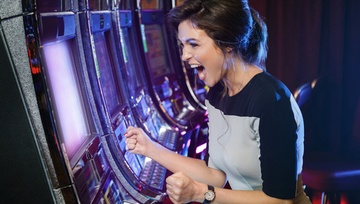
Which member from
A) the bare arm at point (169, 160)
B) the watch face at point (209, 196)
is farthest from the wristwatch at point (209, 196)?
the bare arm at point (169, 160)

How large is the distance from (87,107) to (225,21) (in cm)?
54

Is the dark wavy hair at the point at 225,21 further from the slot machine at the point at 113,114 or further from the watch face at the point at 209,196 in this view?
the watch face at the point at 209,196

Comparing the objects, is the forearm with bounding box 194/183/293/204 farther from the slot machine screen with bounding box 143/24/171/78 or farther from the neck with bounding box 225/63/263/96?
the slot machine screen with bounding box 143/24/171/78

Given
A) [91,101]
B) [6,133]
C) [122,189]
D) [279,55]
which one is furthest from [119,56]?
[279,55]

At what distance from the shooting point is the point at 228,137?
4.98 ft

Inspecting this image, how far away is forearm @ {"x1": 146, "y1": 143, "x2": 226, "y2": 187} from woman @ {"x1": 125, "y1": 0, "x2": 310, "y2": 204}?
0.22 ft

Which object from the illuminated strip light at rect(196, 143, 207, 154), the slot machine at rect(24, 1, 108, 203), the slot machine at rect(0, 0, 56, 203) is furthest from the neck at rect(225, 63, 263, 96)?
the illuminated strip light at rect(196, 143, 207, 154)

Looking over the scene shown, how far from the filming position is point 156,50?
3.05m

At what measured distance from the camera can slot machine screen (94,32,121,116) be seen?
1.87 metres

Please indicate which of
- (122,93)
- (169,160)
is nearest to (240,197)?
(169,160)

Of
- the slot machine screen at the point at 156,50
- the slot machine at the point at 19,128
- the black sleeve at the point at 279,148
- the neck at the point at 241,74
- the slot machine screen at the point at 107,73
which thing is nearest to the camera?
the slot machine at the point at 19,128

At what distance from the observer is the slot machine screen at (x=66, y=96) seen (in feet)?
3.93

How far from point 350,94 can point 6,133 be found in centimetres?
258

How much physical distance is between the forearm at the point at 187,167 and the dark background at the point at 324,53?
146 cm
